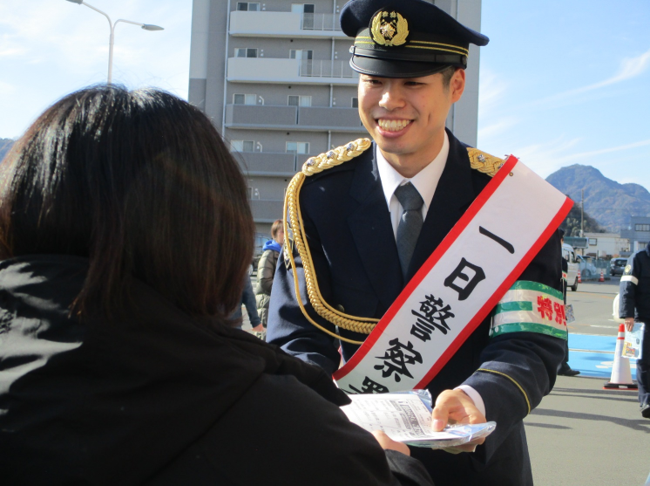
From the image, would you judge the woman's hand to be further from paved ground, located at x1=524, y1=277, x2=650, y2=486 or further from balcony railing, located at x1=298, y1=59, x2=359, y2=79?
balcony railing, located at x1=298, y1=59, x2=359, y2=79

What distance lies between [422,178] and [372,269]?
0.31 m

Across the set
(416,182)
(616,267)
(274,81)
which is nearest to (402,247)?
(416,182)

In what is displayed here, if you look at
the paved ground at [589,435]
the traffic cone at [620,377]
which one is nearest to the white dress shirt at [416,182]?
the paved ground at [589,435]

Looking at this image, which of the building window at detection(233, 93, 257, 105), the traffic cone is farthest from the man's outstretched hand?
the building window at detection(233, 93, 257, 105)

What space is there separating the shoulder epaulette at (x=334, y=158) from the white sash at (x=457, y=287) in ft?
1.32

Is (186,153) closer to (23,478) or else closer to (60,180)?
(60,180)

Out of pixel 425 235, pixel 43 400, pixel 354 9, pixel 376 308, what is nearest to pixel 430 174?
pixel 425 235

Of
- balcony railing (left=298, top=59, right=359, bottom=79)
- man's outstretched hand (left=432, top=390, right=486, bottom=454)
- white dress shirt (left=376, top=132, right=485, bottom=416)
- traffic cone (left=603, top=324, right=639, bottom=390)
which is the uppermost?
balcony railing (left=298, top=59, right=359, bottom=79)

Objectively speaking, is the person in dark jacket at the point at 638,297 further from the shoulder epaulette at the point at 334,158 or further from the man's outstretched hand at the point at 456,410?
the man's outstretched hand at the point at 456,410

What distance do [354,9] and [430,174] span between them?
548 mm

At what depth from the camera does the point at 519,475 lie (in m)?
1.67

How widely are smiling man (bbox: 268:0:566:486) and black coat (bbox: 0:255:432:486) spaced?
780mm

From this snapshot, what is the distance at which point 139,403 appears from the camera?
85 cm

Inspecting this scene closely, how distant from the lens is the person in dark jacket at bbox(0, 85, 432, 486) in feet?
2.73
